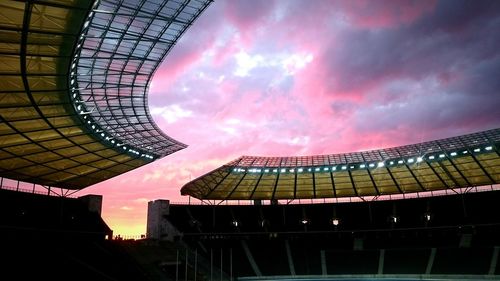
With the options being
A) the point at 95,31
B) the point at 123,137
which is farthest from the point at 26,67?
the point at 123,137

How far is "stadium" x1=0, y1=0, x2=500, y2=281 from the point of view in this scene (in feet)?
82.8

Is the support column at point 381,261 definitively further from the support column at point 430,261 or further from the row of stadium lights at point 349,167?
the row of stadium lights at point 349,167

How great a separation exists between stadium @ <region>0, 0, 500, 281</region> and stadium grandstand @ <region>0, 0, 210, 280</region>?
0.11 m

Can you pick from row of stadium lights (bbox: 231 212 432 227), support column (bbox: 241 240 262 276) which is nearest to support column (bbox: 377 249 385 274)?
row of stadium lights (bbox: 231 212 432 227)

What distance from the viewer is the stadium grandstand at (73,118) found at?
74.4ft

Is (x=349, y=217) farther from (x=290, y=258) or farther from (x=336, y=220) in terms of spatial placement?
(x=290, y=258)

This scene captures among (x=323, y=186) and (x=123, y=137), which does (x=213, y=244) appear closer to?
(x=323, y=186)

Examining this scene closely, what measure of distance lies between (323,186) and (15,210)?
4051cm

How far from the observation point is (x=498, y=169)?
5306 centimetres

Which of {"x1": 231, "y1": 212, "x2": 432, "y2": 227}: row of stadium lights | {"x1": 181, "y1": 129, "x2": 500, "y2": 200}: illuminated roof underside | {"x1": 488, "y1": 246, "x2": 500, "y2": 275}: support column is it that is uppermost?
{"x1": 181, "y1": 129, "x2": 500, "y2": 200}: illuminated roof underside

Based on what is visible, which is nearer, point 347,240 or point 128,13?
Answer: point 128,13

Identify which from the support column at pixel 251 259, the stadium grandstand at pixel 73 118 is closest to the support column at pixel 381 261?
the support column at pixel 251 259

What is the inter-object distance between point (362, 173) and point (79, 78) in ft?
136

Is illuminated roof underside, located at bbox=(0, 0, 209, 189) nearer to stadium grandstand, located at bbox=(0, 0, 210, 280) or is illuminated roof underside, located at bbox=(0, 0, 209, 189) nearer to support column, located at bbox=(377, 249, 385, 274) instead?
stadium grandstand, located at bbox=(0, 0, 210, 280)
